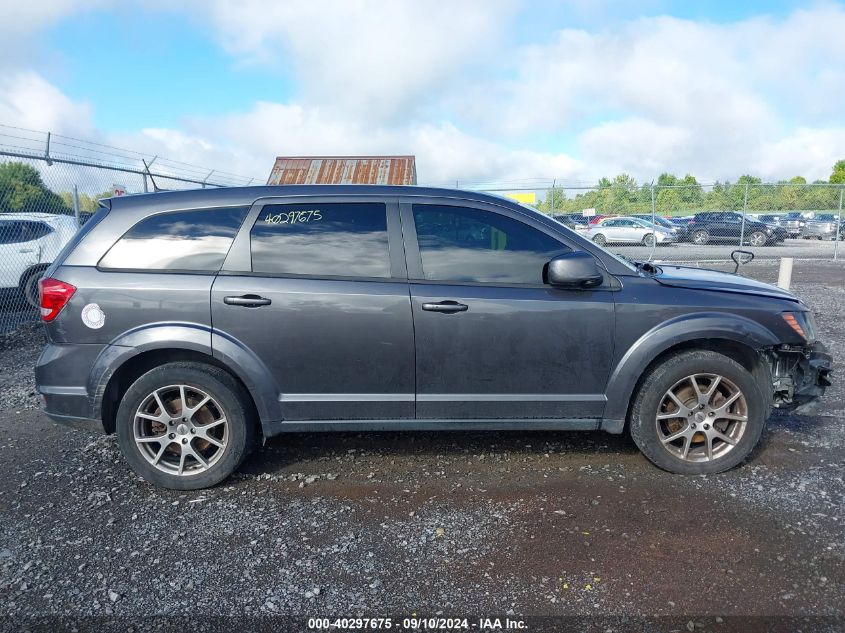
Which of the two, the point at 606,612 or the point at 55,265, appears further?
the point at 55,265

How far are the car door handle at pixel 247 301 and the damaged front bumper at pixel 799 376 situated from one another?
3.26 meters

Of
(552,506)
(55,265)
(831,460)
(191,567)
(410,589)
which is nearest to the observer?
(410,589)

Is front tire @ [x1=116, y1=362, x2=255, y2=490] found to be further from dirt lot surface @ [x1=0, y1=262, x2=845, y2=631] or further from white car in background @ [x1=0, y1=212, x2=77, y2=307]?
white car in background @ [x1=0, y1=212, x2=77, y2=307]

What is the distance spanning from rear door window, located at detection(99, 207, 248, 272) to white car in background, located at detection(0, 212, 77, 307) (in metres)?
6.68

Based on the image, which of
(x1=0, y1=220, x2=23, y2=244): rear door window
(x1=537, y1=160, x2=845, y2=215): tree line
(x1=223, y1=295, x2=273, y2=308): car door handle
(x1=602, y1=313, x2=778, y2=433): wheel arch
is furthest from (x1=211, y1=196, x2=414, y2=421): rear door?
(x1=537, y1=160, x2=845, y2=215): tree line

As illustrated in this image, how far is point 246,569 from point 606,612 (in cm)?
167

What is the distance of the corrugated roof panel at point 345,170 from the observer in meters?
16.6

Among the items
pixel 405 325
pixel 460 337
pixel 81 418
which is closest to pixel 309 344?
pixel 405 325

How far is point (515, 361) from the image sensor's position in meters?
3.55

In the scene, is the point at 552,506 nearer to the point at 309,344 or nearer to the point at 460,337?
the point at 460,337

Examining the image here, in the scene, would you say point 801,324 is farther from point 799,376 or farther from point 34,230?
point 34,230

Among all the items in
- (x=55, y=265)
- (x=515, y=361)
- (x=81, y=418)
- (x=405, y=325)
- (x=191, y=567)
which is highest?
(x=55, y=265)

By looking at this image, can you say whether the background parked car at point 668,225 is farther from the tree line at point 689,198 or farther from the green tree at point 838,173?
the green tree at point 838,173

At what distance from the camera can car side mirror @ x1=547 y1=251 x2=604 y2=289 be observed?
346cm
